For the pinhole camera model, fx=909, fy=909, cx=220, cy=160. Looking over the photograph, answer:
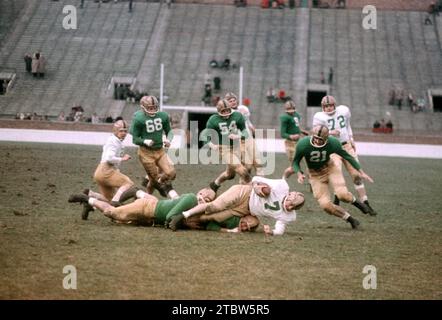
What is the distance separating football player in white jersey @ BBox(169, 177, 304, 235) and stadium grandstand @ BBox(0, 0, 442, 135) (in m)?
33.2

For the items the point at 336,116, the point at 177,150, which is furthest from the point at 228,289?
the point at 177,150

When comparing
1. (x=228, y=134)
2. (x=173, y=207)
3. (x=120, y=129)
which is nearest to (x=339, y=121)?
(x=228, y=134)

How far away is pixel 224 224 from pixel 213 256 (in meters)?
2.31

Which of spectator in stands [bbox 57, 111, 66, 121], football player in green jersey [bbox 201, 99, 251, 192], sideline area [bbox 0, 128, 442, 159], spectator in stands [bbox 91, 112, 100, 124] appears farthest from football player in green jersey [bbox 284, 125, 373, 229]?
spectator in stands [bbox 57, 111, 66, 121]

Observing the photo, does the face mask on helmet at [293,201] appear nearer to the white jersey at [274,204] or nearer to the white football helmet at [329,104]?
the white jersey at [274,204]

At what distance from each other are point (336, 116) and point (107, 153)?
214 inches

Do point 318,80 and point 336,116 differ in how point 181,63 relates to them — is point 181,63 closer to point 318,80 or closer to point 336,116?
point 318,80

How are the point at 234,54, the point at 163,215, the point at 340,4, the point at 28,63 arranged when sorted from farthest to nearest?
the point at 340,4 → the point at 234,54 → the point at 28,63 → the point at 163,215

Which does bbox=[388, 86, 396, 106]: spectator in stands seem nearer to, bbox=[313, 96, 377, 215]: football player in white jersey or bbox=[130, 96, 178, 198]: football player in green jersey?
bbox=[313, 96, 377, 215]: football player in white jersey

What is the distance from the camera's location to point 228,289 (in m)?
9.56

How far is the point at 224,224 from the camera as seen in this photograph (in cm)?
1368

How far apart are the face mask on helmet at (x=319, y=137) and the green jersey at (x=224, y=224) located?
82.5 inches

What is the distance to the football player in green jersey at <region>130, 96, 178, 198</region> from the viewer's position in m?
16.8

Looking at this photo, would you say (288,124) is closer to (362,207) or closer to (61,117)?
(362,207)
